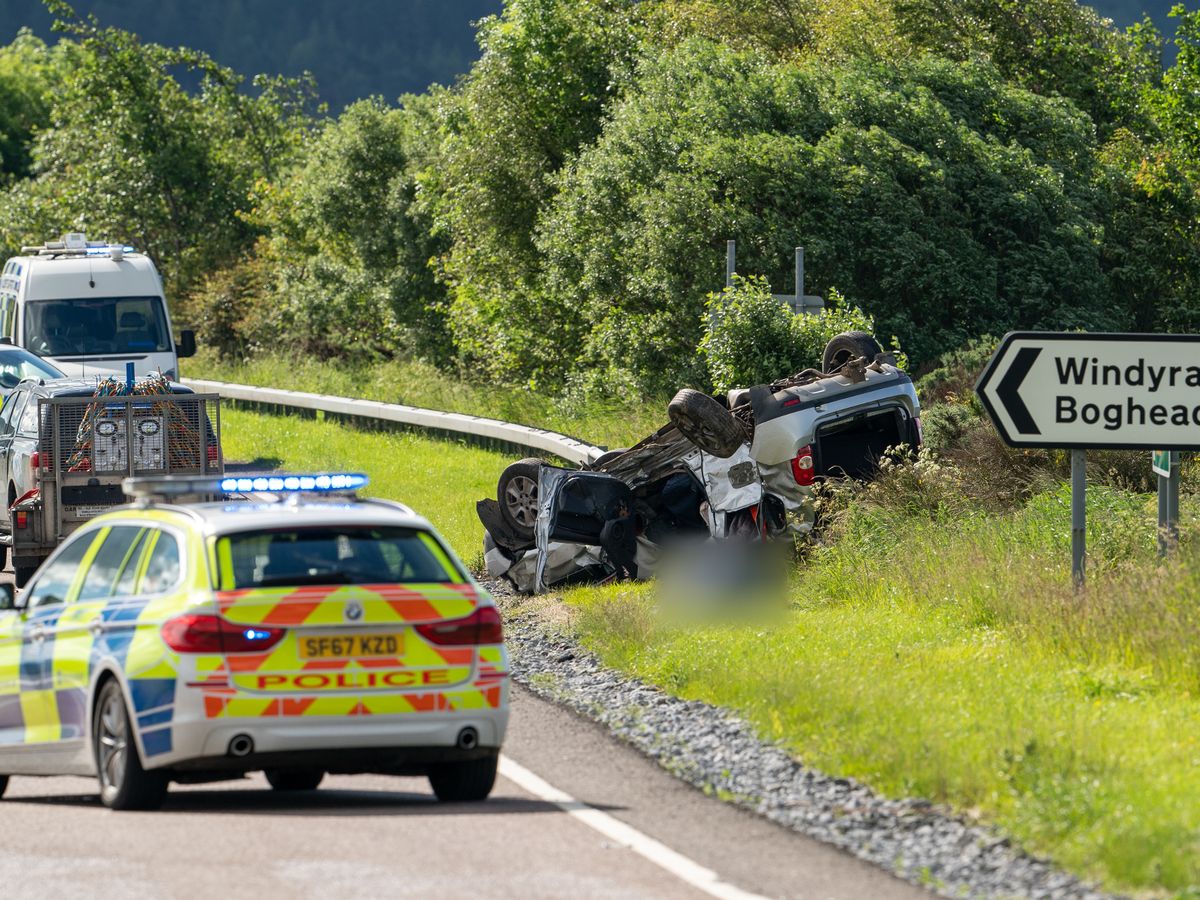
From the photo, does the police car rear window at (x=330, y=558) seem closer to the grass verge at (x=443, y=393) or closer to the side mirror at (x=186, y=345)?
the grass verge at (x=443, y=393)

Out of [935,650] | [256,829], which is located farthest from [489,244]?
[256,829]

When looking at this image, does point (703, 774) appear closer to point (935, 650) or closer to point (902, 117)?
point (935, 650)

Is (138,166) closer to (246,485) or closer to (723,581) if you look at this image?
(723,581)

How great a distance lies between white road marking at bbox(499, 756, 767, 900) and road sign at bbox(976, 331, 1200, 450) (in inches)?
147

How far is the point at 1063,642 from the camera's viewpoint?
446 inches

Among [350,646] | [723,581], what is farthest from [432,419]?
[350,646]

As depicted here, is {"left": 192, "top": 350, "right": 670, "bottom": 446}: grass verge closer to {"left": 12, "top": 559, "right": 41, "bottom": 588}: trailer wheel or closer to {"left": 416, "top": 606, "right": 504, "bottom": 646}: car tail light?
{"left": 12, "top": 559, "right": 41, "bottom": 588}: trailer wheel

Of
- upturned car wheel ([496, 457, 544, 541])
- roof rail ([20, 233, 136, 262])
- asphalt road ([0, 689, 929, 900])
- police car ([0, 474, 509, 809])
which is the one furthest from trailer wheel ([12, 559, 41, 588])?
roof rail ([20, 233, 136, 262])

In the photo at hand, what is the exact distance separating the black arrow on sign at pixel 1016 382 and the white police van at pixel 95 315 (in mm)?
17775

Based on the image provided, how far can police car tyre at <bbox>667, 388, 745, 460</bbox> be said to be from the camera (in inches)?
599

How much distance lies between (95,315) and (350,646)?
20479 mm

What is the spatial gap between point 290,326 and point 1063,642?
4029 cm

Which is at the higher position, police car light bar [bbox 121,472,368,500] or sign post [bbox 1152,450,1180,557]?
police car light bar [bbox 121,472,368,500]

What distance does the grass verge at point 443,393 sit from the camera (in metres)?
27.9
